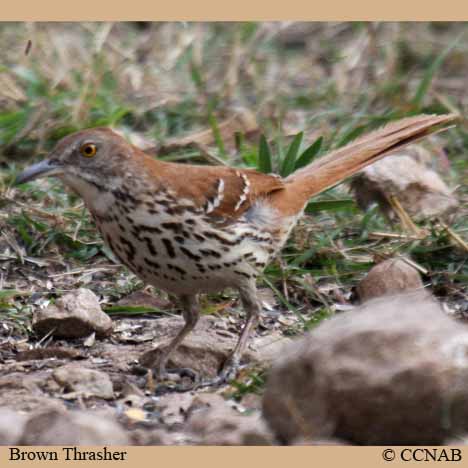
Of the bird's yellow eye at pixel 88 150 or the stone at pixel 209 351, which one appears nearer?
the bird's yellow eye at pixel 88 150

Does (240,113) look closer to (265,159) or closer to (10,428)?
(265,159)

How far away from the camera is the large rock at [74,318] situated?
5.26 metres

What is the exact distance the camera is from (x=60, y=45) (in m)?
8.82

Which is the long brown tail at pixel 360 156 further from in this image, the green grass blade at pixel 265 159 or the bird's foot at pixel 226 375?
the bird's foot at pixel 226 375

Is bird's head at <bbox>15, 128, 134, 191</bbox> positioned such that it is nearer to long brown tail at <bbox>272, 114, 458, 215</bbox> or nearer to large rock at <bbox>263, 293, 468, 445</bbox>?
long brown tail at <bbox>272, 114, 458, 215</bbox>

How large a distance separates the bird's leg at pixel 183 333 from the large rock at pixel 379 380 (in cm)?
129

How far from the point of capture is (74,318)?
5254 millimetres

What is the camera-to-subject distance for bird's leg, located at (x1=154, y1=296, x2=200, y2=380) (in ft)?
16.1

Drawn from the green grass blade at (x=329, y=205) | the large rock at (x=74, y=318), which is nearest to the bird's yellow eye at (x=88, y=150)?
the large rock at (x=74, y=318)

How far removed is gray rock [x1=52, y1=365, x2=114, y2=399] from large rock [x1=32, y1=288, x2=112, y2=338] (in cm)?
68

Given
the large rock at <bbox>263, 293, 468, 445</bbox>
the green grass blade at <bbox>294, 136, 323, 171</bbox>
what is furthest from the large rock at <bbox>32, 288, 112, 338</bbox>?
the large rock at <bbox>263, 293, 468, 445</bbox>

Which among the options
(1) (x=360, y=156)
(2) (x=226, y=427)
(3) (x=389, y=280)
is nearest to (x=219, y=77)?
(1) (x=360, y=156)

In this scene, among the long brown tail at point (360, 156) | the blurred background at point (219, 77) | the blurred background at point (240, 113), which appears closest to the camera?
the long brown tail at point (360, 156)

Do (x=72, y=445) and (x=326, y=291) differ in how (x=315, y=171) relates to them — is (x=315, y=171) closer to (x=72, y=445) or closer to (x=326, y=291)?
(x=326, y=291)
